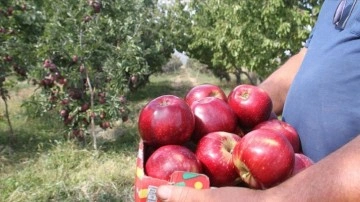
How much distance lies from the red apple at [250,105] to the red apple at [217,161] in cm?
21

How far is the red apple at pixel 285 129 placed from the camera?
1.39 metres

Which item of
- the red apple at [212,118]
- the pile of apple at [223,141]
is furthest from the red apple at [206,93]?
the red apple at [212,118]

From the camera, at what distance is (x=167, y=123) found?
4.23ft

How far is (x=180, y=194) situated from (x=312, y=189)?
0.31 m

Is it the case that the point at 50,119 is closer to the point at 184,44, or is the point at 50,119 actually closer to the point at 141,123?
the point at 141,123

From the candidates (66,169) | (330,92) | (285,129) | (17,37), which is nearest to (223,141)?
(285,129)

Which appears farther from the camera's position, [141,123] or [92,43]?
[92,43]

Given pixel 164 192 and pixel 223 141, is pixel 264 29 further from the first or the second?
pixel 164 192

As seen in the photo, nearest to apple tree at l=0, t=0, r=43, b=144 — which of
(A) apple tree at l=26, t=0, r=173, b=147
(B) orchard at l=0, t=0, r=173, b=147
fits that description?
(B) orchard at l=0, t=0, r=173, b=147

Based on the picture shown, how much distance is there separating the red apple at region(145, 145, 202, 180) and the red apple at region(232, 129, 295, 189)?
0.12 meters

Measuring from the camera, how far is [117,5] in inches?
313

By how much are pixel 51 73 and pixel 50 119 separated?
3.10 m

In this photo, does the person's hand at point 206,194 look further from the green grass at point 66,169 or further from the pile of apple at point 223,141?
the green grass at point 66,169

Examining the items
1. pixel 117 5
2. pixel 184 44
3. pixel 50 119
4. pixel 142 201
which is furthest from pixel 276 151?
pixel 184 44
